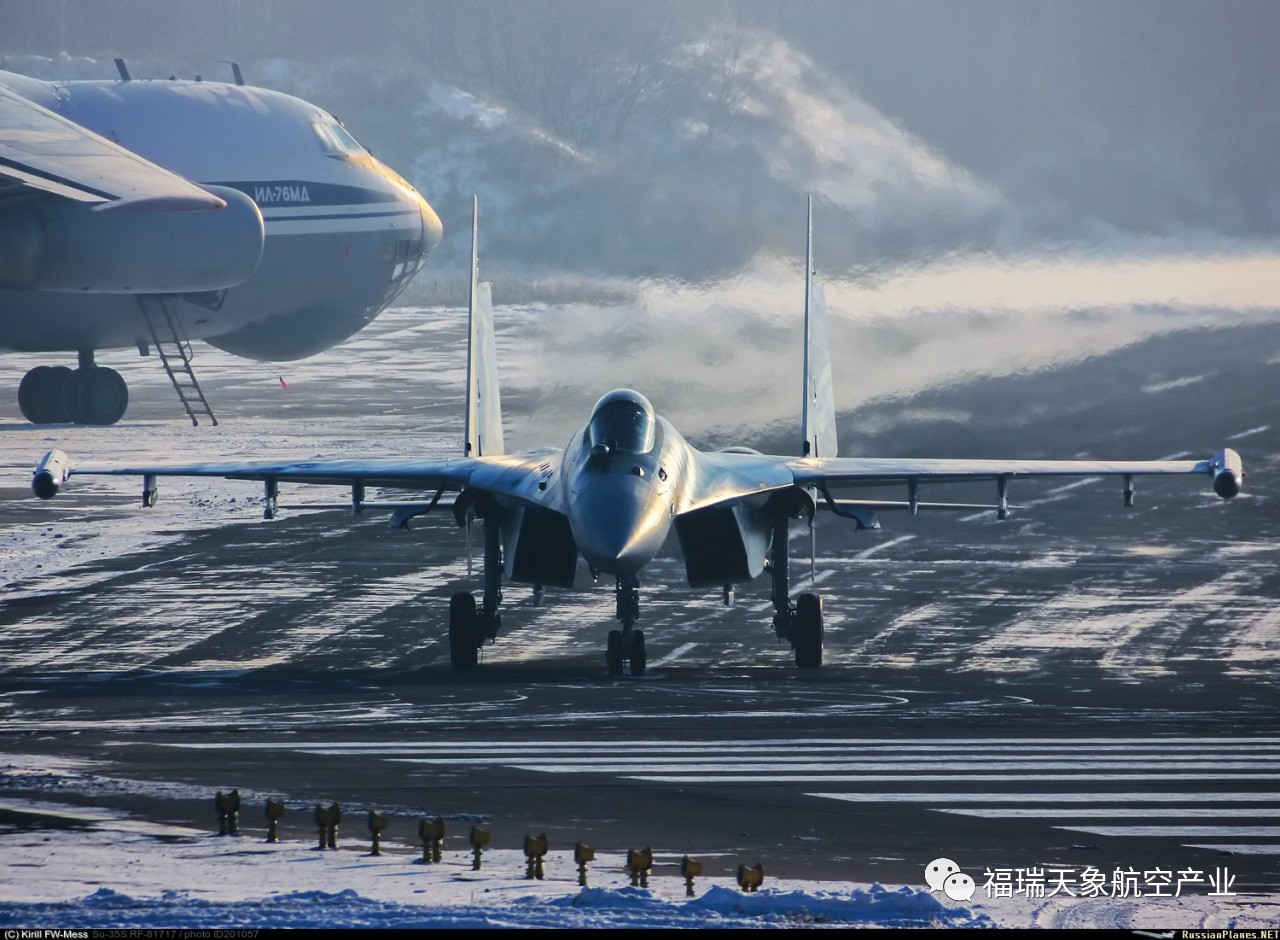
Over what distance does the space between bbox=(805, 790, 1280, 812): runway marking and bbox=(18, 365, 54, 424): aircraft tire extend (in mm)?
36505

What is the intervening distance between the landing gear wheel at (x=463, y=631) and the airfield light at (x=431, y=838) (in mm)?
9706

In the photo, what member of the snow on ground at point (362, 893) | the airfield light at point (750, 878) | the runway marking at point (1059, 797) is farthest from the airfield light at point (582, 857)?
the runway marking at point (1059, 797)

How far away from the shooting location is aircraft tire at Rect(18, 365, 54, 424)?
47.6 metres

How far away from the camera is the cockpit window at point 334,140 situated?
46.8 metres

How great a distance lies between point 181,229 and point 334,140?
816cm

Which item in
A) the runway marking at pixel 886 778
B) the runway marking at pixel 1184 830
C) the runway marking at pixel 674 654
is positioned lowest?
the runway marking at pixel 1184 830

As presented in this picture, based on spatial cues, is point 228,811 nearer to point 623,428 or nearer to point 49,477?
point 623,428

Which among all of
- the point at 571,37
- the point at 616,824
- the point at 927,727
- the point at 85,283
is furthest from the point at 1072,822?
the point at 571,37

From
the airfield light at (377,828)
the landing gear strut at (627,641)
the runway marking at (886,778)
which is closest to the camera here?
the airfield light at (377,828)

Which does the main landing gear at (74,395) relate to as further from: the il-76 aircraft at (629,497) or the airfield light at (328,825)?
the airfield light at (328,825)

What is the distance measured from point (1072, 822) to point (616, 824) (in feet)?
10.6

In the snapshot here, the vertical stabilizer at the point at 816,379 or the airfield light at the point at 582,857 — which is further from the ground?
the vertical stabilizer at the point at 816,379

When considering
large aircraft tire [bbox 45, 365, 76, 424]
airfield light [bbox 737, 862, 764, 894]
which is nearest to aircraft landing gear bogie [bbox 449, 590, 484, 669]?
airfield light [bbox 737, 862, 764, 894]

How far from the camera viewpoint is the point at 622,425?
21.2m
